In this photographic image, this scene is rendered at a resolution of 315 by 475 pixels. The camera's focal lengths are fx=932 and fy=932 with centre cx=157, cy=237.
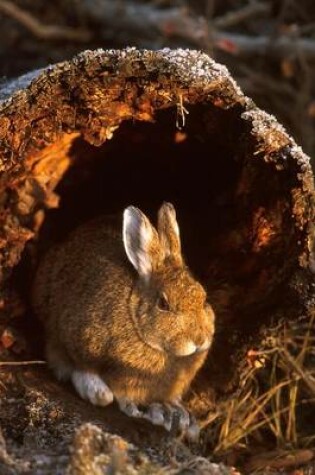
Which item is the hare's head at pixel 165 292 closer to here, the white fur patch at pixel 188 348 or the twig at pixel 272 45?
the white fur patch at pixel 188 348

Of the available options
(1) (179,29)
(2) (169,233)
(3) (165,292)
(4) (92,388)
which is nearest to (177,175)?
(2) (169,233)

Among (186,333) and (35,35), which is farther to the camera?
(35,35)

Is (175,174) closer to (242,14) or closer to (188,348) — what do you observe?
(188,348)

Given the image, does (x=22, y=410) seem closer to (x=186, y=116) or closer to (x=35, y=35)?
(x=186, y=116)

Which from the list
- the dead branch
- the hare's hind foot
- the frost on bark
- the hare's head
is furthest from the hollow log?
the dead branch

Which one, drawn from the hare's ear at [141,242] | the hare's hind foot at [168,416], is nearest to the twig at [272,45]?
the hare's ear at [141,242]

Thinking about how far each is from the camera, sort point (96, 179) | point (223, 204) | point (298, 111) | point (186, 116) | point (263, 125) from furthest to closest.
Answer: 1. point (298, 111)
2. point (96, 179)
3. point (223, 204)
4. point (186, 116)
5. point (263, 125)

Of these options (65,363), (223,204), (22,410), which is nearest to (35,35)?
(223,204)
